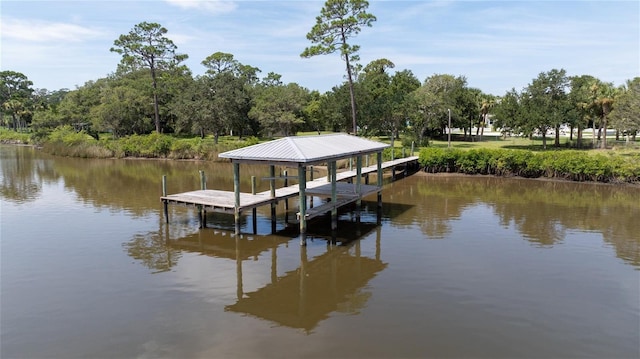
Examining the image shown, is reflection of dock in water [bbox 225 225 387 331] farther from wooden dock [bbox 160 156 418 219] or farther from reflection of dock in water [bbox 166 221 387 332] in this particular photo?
wooden dock [bbox 160 156 418 219]

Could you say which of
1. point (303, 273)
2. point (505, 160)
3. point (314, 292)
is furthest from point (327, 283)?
point (505, 160)

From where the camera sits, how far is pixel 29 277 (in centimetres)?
1281

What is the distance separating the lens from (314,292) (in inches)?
468

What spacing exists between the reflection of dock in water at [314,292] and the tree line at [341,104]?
1033 inches

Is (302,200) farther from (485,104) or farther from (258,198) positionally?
(485,104)

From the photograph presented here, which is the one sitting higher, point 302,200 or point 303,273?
point 302,200

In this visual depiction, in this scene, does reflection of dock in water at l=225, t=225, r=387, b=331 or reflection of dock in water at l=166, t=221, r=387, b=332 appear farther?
reflection of dock in water at l=166, t=221, r=387, b=332

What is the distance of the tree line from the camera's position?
128 ft

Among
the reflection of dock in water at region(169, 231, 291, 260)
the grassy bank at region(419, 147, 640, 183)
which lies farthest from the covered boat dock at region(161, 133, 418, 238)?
the grassy bank at region(419, 147, 640, 183)

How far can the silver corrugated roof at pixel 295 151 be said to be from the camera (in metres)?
15.2

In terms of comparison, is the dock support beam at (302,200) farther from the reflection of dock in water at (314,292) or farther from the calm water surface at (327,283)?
the reflection of dock in water at (314,292)

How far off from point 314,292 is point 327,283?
29.5 inches

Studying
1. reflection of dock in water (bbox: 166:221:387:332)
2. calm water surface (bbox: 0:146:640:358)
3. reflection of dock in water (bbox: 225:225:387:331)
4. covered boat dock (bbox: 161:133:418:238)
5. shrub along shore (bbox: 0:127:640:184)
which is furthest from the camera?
shrub along shore (bbox: 0:127:640:184)

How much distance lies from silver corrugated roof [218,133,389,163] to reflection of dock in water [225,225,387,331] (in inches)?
127
